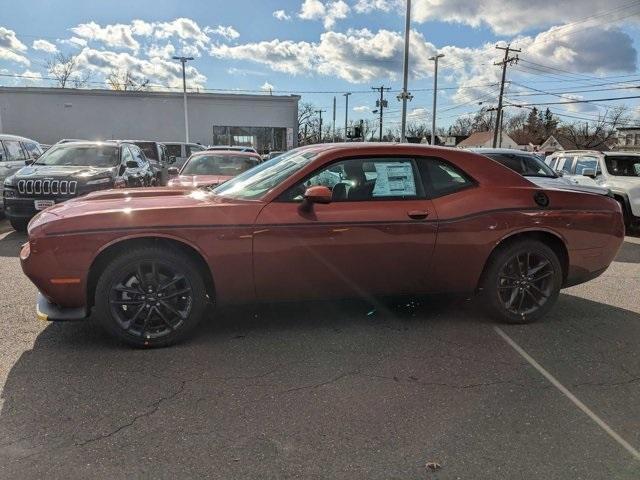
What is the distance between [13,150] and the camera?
39.4 feet

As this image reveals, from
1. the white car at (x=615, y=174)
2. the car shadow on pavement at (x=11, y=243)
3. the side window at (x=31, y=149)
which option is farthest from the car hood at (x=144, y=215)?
the side window at (x=31, y=149)

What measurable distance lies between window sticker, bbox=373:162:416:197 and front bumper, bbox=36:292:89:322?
2.41m

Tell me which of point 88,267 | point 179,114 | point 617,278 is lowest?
point 617,278

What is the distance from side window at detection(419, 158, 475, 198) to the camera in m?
4.36

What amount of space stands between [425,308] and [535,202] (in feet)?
4.59

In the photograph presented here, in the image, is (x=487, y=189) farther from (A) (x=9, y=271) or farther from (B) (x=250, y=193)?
(A) (x=9, y=271)

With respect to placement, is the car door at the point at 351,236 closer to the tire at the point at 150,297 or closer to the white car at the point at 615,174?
the tire at the point at 150,297

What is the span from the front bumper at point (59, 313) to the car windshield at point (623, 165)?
36.1ft

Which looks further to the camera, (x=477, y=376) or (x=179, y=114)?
(x=179, y=114)

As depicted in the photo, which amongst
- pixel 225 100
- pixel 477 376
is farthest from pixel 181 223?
pixel 225 100

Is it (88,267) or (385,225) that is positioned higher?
(385,225)

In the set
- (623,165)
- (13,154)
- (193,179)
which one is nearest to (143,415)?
(193,179)

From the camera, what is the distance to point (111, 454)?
2.67 metres

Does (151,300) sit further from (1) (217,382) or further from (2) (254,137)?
(2) (254,137)
